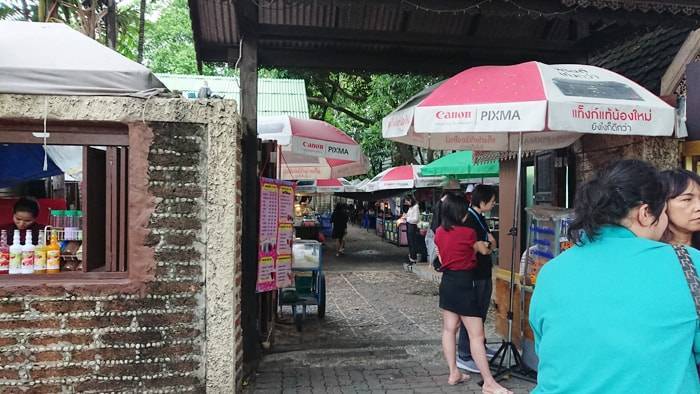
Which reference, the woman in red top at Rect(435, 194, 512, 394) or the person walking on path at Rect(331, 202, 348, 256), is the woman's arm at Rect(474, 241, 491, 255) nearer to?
the woman in red top at Rect(435, 194, 512, 394)

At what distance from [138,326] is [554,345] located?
3234 mm

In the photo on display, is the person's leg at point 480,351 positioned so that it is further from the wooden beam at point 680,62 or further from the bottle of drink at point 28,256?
the bottle of drink at point 28,256

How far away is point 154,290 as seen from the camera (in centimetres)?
396

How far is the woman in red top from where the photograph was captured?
4.55 m

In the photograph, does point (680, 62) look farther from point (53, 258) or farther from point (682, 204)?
point (53, 258)

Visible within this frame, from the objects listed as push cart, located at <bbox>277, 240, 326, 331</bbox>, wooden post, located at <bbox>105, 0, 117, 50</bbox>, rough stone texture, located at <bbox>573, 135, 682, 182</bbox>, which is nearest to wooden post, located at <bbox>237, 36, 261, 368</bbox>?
push cart, located at <bbox>277, 240, 326, 331</bbox>

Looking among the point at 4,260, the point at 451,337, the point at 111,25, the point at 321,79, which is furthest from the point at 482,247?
the point at 321,79

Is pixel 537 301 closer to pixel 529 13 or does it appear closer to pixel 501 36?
pixel 529 13

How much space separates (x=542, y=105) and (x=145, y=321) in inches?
134

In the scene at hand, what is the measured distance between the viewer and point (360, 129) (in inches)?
824

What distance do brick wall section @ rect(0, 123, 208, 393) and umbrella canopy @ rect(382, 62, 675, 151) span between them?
198 centimetres

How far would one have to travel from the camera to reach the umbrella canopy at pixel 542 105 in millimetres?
3916

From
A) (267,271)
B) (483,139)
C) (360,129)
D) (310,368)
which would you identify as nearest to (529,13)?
(483,139)

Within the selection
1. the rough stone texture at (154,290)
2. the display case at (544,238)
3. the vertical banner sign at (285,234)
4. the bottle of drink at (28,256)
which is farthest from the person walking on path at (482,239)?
the bottle of drink at (28,256)
